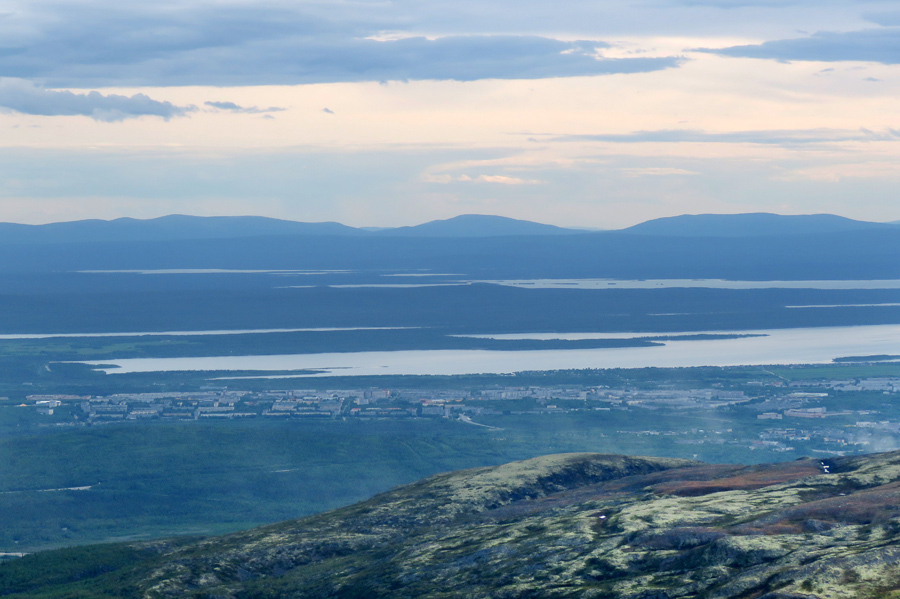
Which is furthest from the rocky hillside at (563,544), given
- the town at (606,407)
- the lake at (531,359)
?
the lake at (531,359)

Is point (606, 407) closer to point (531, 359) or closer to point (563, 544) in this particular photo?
point (531, 359)

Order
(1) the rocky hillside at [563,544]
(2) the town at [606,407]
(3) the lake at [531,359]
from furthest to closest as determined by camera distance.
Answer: (3) the lake at [531,359] → (2) the town at [606,407] → (1) the rocky hillside at [563,544]

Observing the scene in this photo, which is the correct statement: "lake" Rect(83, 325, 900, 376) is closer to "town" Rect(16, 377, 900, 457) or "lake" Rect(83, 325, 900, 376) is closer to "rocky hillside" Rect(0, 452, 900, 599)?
"town" Rect(16, 377, 900, 457)

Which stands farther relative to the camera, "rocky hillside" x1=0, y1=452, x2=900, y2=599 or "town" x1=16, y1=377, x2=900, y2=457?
"town" x1=16, y1=377, x2=900, y2=457

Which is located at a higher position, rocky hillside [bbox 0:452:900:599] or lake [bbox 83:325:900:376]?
rocky hillside [bbox 0:452:900:599]

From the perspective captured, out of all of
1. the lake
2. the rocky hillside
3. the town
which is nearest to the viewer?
the rocky hillside

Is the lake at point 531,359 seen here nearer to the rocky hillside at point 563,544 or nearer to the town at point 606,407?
the town at point 606,407

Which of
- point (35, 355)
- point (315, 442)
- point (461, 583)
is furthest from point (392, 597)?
point (35, 355)

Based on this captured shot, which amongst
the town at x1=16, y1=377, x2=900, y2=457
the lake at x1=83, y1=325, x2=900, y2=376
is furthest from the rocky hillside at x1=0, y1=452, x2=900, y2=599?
the lake at x1=83, y1=325, x2=900, y2=376
